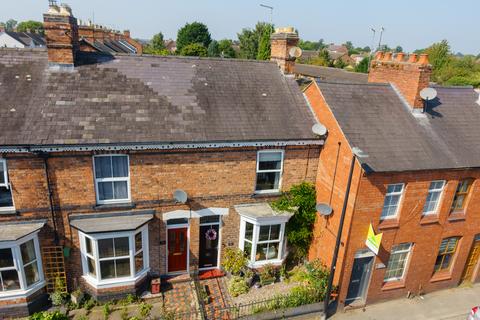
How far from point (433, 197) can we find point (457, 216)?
61.9 inches

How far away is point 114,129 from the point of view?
10680 mm

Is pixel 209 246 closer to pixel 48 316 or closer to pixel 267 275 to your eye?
pixel 267 275

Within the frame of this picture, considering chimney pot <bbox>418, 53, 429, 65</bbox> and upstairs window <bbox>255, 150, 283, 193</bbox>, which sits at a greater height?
chimney pot <bbox>418, 53, 429, 65</bbox>

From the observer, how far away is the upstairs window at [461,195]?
12508 mm

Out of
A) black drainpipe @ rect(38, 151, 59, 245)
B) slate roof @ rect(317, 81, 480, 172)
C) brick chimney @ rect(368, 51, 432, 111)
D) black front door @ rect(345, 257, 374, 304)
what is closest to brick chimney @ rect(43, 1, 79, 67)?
black drainpipe @ rect(38, 151, 59, 245)

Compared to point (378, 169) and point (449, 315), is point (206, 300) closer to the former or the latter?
point (378, 169)

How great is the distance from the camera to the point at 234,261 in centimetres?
1255

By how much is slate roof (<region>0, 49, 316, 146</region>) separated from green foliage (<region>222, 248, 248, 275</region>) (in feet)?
15.0

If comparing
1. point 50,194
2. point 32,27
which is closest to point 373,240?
point 50,194

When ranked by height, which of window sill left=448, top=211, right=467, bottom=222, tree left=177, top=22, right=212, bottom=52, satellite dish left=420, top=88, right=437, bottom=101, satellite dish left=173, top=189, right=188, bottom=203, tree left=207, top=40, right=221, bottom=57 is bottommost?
window sill left=448, top=211, right=467, bottom=222

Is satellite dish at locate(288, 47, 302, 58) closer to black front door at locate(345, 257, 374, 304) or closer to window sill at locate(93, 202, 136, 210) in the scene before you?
black front door at locate(345, 257, 374, 304)

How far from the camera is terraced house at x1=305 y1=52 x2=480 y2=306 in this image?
11.2 m

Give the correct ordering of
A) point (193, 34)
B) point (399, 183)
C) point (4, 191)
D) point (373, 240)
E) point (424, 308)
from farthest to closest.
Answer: point (193, 34), point (424, 308), point (399, 183), point (373, 240), point (4, 191)

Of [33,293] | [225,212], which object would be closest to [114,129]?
[225,212]
